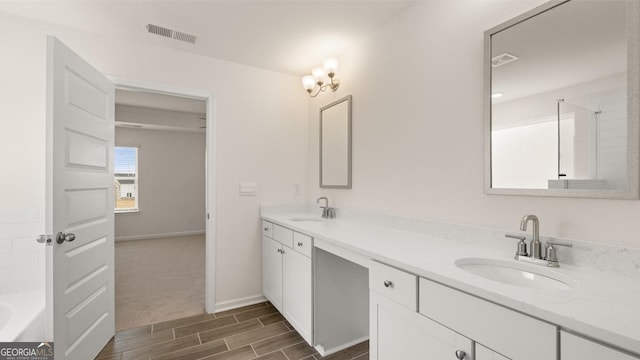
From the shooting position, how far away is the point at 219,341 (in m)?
2.16

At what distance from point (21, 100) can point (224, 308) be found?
229 cm

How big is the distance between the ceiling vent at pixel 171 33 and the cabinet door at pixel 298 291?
6.36 ft

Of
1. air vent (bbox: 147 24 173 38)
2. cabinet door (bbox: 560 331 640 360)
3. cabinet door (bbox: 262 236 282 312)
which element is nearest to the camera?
cabinet door (bbox: 560 331 640 360)

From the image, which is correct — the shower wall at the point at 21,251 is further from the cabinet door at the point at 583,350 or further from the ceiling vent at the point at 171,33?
the cabinet door at the point at 583,350

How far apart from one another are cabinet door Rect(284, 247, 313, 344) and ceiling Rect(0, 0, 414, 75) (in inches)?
69.5

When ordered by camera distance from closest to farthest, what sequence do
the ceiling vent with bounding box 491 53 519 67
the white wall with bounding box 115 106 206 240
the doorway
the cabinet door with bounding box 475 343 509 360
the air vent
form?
the cabinet door with bounding box 475 343 509 360 → the ceiling vent with bounding box 491 53 519 67 → the air vent → the doorway → the white wall with bounding box 115 106 206 240

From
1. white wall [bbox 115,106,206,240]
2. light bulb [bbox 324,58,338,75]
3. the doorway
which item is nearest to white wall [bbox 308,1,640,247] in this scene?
light bulb [bbox 324,58,338,75]

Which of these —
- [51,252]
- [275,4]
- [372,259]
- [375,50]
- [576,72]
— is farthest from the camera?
[375,50]

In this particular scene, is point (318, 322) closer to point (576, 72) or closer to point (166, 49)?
point (576, 72)

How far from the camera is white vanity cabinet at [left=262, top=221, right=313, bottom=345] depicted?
2.01 m

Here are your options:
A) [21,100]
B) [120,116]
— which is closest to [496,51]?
[21,100]

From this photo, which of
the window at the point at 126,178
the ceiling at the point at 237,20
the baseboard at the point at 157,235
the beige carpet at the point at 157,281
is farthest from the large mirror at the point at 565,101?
the window at the point at 126,178

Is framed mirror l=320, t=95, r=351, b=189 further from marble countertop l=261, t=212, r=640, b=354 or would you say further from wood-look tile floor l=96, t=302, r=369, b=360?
wood-look tile floor l=96, t=302, r=369, b=360

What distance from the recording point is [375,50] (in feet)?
7.45
